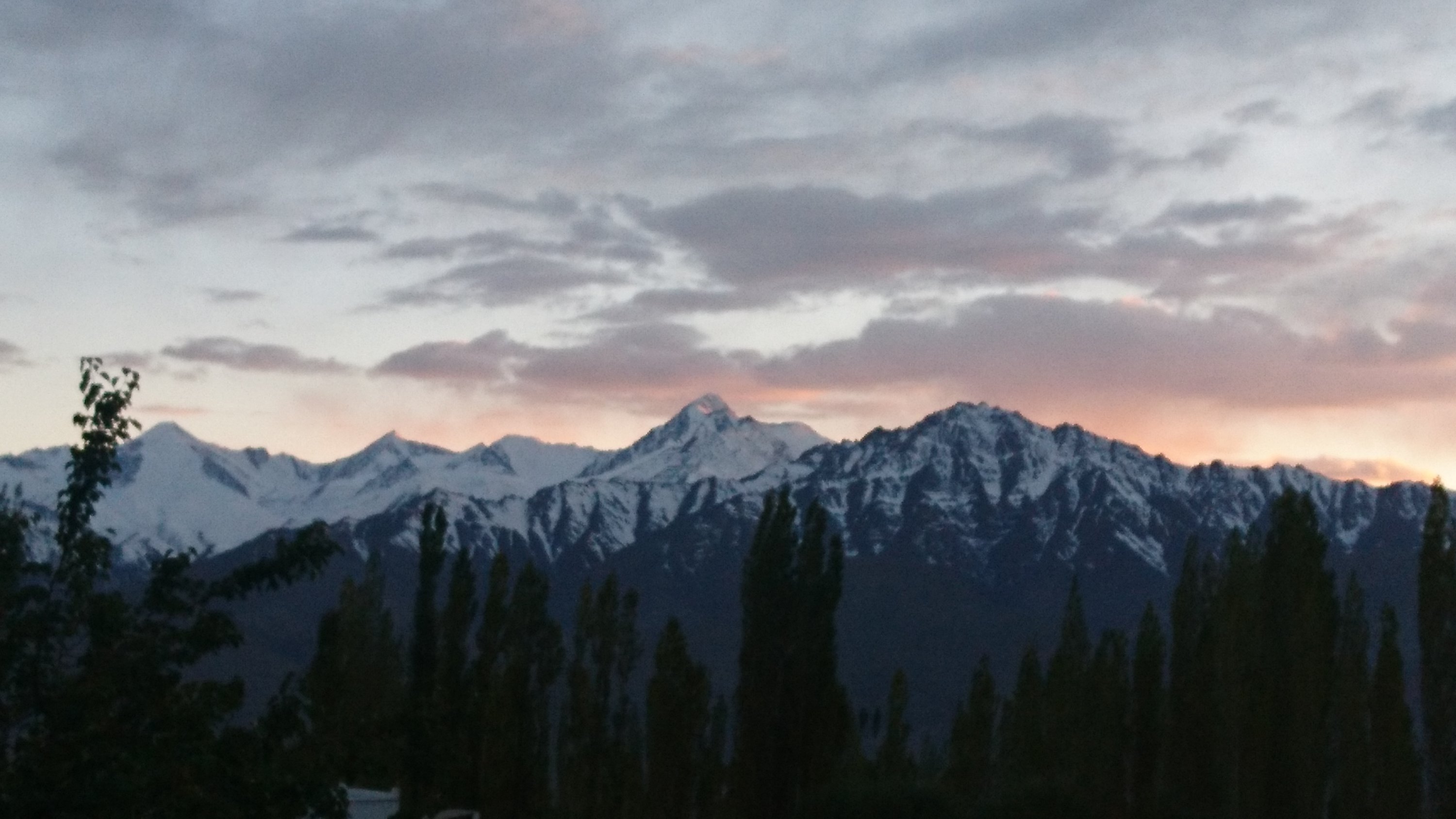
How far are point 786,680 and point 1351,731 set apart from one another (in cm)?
2401

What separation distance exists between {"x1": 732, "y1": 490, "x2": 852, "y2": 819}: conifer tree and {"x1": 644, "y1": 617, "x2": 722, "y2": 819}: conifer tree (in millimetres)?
13553

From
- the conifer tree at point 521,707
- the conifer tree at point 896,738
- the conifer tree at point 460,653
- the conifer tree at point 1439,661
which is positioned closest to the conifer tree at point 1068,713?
the conifer tree at point 896,738

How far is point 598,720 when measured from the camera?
7931 cm

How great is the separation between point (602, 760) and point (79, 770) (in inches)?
2456

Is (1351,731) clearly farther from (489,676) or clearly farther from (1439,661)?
(489,676)

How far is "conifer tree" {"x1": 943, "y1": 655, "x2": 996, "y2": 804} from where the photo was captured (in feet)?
266

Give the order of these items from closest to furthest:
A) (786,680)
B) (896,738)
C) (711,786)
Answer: (786,680) < (711,786) < (896,738)

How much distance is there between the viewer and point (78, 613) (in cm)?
1794

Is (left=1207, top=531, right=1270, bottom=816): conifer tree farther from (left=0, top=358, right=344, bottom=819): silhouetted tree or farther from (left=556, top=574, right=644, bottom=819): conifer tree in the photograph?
(left=0, top=358, right=344, bottom=819): silhouetted tree

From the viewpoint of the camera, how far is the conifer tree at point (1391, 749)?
204ft

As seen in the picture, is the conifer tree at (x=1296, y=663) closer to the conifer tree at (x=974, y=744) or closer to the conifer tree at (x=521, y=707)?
the conifer tree at (x=521, y=707)

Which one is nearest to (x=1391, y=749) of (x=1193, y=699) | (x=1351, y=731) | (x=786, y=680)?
(x=1351, y=731)

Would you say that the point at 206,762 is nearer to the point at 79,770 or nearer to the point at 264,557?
the point at 79,770

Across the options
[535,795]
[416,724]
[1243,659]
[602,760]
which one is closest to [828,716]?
[1243,659]
